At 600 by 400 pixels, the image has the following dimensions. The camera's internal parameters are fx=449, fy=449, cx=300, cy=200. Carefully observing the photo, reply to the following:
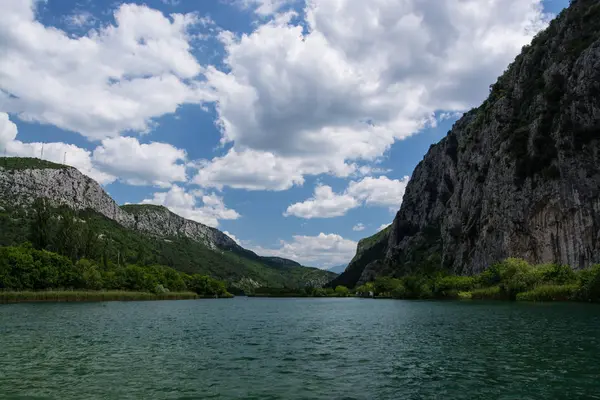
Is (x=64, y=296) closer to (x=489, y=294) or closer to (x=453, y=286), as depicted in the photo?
(x=489, y=294)

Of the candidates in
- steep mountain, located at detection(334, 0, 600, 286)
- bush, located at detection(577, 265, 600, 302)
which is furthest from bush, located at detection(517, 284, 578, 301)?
steep mountain, located at detection(334, 0, 600, 286)

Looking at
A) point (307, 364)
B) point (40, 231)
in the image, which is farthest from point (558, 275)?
point (40, 231)

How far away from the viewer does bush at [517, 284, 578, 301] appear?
102625mm

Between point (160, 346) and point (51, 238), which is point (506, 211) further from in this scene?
point (51, 238)

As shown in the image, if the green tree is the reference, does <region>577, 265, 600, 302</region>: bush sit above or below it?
below

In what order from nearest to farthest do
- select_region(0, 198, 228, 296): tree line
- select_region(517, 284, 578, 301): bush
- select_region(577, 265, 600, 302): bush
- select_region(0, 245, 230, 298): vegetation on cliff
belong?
select_region(577, 265, 600, 302): bush, select_region(517, 284, 578, 301): bush, select_region(0, 245, 230, 298): vegetation on cliff, select_region(0, 198, 228, 296): tree line

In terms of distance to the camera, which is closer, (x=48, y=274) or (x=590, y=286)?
(x=590, y=286)

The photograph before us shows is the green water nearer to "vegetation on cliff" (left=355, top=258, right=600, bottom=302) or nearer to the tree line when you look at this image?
"vegetation on cliff" (left=355, top=258, right=600, bottom=302)

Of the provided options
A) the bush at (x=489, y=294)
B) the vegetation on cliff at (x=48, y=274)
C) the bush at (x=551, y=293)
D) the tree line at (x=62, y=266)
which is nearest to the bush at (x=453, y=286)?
the bush at (x=489, y=294)

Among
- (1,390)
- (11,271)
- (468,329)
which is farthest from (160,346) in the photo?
(11,271)

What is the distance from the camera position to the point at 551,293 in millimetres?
107500

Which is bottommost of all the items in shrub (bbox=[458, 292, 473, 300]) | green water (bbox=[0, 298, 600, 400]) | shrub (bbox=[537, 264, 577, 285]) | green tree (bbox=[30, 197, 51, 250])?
green water (bbox=[0, 298, 600, 400])

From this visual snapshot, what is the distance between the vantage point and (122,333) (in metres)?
52.8

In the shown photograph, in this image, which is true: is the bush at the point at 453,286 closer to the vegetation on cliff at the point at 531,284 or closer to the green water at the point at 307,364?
the vegetation on cliff at the point at 531,284
